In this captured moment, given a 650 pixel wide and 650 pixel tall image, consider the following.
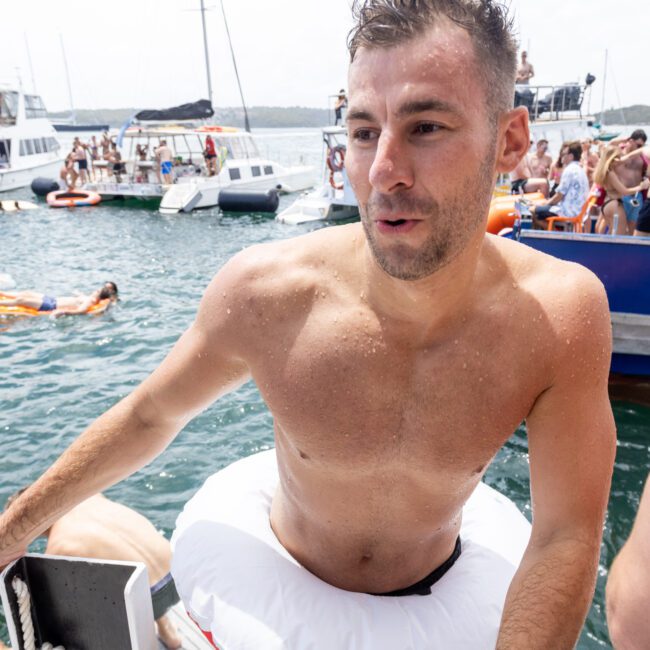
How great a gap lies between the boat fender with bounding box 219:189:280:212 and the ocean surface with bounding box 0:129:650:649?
3.65 meters

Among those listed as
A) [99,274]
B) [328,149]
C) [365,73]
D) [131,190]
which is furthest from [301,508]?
[131,190]

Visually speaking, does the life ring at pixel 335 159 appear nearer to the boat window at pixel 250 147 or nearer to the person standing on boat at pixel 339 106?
the person standing on boat at pixel 339 106

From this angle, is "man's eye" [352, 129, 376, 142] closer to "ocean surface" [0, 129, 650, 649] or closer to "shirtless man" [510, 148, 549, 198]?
"ocean surface" [0, 129, 650, 649]

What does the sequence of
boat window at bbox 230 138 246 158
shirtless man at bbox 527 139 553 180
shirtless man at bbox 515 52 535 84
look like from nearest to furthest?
shirtless man at bbox 527 139 553 180, shirtless man at bbox 515 52 535 84, boat window at bbox 230 138 246 158

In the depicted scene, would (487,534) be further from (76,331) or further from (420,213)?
(76,331)

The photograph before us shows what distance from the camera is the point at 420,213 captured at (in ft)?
4.32

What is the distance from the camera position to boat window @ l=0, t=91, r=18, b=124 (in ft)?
84.7

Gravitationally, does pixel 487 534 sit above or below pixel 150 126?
below

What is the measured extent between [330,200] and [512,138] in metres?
17.1

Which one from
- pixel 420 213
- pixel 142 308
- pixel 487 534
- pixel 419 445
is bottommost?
pixel 142 308

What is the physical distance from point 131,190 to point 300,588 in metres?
21.1

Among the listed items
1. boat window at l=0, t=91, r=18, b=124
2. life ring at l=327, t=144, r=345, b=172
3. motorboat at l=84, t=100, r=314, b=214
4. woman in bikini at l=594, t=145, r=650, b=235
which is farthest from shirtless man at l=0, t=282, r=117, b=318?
boat window at l=0, t=91, r=18, b=124

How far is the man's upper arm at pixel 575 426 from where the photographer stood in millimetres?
1410

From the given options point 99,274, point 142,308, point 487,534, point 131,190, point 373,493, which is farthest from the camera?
point 131,190
